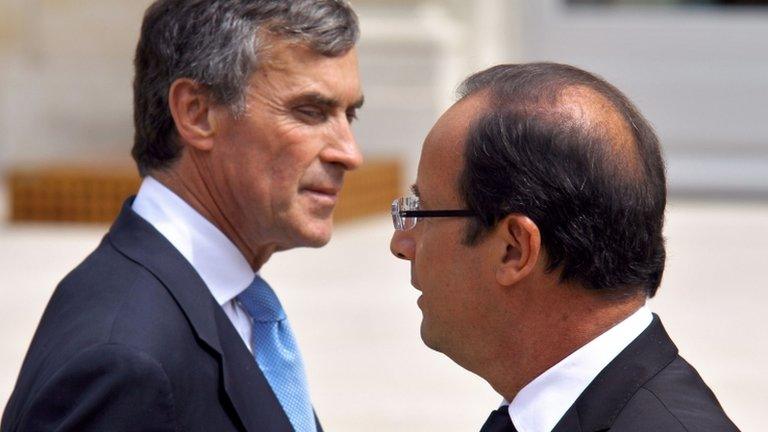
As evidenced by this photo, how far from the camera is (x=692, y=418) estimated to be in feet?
5.56

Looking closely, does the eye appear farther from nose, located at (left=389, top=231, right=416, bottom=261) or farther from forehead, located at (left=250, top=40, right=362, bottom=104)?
nose, located at (left=389, top=231, right=416, bottom=261)

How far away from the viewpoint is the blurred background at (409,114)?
7.77m

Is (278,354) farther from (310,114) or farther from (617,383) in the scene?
(617,383)

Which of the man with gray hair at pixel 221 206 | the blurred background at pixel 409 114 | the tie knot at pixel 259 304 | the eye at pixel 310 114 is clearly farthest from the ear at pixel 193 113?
the blurred background at pixel 409 114

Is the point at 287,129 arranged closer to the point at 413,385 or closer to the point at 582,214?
the point at 582,214

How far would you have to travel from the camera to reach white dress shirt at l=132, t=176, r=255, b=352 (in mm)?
2283

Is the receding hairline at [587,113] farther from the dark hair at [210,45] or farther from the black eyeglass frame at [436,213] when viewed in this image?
the dark hair at [210,45]

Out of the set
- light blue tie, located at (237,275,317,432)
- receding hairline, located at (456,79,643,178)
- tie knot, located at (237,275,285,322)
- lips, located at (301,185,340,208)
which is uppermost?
receding hairline, located at (456,79,643,178)

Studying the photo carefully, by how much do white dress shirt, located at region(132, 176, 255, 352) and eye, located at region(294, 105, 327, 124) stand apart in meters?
0.25

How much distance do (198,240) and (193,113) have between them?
22 cm

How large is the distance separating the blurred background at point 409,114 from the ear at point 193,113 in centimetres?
461

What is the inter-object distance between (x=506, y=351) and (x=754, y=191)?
901 cm

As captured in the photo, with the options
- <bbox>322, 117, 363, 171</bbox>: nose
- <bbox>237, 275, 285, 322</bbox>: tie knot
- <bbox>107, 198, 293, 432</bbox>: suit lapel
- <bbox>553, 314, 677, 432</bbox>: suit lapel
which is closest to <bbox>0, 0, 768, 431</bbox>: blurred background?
<bbox>322, 117, 363, 171</bbox>: nose

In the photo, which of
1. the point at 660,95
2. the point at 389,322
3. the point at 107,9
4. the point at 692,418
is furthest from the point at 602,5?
the point at 692,418
